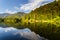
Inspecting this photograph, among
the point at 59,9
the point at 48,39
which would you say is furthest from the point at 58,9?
the point at 48,39

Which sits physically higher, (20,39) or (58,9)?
(58,9)

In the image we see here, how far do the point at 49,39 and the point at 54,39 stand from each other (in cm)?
143

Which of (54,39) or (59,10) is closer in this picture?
(54,39)

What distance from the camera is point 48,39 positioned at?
154 feet

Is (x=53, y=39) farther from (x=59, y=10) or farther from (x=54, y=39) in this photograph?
(x=59, y=10)

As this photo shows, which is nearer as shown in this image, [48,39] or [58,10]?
[48,39]

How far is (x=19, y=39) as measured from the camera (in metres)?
48.0

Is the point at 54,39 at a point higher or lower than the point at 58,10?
lower

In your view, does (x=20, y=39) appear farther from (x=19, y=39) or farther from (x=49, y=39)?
(x=49, y=39)

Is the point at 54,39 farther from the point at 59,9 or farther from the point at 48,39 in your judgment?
the point at 59,9

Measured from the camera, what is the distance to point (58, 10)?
196125mm

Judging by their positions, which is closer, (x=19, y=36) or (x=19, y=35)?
(x=19, y=36)

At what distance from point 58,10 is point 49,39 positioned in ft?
502

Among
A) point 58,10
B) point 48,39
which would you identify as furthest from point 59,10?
point 48,39
